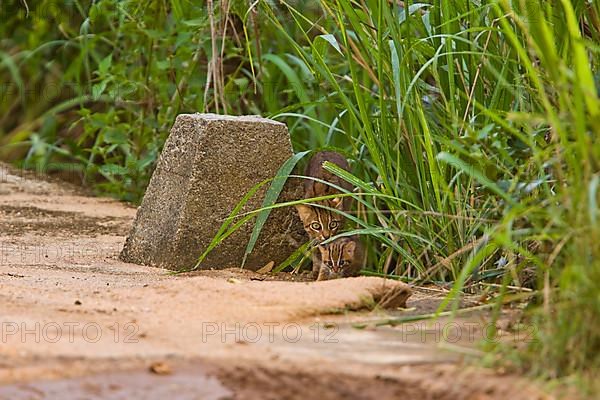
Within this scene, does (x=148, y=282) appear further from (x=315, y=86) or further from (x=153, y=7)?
(x=153, y=7)

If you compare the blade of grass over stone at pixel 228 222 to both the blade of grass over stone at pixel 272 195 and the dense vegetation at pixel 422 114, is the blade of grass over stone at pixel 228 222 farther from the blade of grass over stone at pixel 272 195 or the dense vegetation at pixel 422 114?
the dense vegetation at pixel 422 114

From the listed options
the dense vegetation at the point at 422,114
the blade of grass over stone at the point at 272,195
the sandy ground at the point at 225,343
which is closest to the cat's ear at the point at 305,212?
the blade of grass over stone at the point at 272,195

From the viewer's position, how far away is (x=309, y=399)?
74.7 inches

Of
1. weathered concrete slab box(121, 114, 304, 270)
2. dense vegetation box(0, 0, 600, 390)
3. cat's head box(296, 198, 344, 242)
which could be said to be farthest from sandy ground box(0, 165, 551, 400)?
cat's head box(296, 198, 344, 242)

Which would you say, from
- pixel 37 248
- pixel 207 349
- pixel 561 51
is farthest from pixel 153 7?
pixel 207 349

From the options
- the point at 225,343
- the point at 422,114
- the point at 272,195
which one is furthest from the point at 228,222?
the point at 225,343

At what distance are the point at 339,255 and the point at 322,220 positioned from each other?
0.14 m

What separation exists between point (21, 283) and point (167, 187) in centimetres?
88

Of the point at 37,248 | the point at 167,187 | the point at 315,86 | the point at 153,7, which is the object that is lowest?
the point at 37,248

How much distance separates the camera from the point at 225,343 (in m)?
2.26

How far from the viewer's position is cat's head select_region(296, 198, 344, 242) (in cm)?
350

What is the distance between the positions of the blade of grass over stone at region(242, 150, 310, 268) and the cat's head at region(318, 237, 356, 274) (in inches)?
9.4

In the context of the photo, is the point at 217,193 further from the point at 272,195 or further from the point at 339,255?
the point at 339,255

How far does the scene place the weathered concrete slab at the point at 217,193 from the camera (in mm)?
3652
